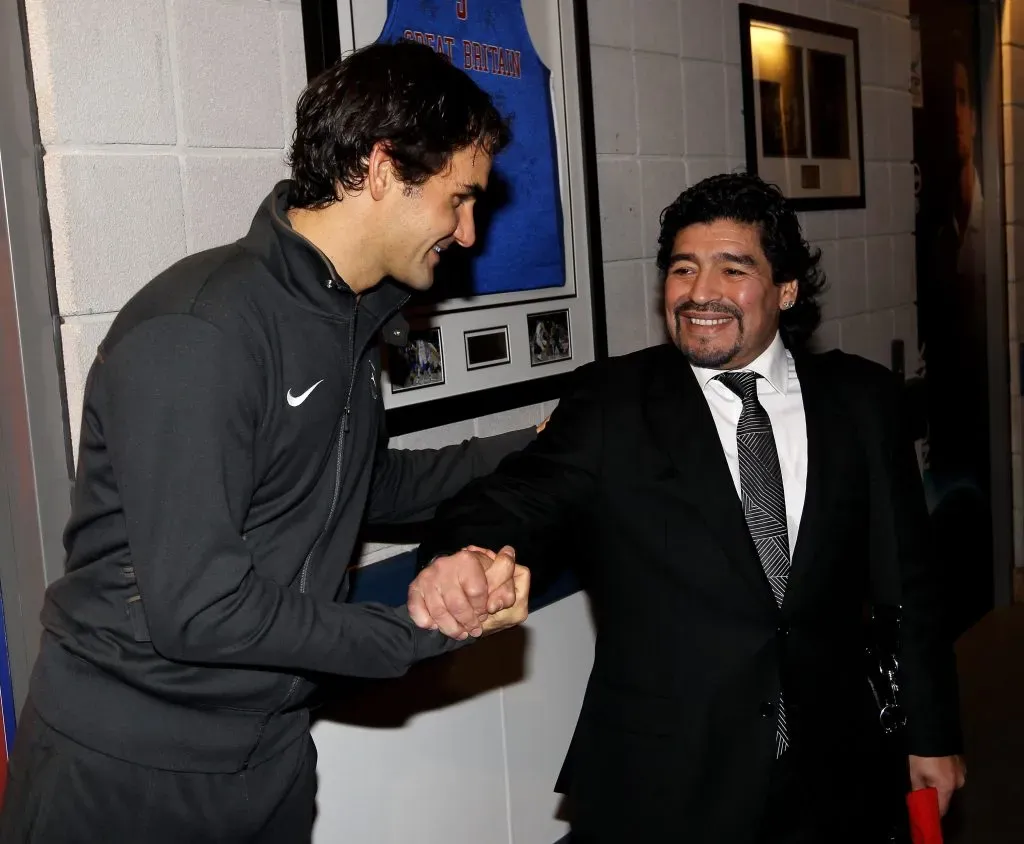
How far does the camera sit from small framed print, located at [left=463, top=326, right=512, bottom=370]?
2494 mm

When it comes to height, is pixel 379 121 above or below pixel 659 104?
below

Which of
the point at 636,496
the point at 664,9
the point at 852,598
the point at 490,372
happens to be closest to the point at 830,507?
the point at 852,598

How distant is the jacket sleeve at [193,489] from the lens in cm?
122

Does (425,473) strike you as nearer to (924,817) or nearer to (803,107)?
(924,817)

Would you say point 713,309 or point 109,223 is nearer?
point 109,223

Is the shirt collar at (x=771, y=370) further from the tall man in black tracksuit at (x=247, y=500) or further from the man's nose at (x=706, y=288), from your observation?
the tall man in black tracksuit at (x=247, y=500)

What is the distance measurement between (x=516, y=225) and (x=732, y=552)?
1.03 meters

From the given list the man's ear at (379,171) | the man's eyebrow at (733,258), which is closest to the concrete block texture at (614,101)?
the man's eyebrow at (733,258)

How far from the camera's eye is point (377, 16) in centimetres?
223

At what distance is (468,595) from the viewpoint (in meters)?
1.49

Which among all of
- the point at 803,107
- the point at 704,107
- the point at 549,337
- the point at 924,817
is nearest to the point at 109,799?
the point at 924,817

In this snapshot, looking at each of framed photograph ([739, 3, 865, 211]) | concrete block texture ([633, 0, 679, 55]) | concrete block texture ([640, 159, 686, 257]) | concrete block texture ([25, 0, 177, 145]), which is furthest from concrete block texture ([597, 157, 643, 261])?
concrete block texture ([25, 0, 177, 145])

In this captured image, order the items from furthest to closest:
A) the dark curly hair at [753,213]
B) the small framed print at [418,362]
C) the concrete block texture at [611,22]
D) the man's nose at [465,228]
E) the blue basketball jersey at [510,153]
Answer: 1. the concrete block texture at [611,22]
2. the blue basketball jersey at [510,153]
3. the small framed print at [418,362]
4. the dark curly hair at [753,213]
5. the man's nose at [465,228]

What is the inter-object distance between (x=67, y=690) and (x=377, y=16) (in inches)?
56.7
